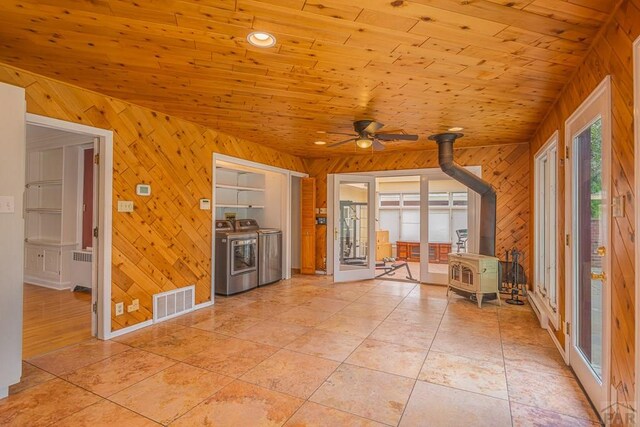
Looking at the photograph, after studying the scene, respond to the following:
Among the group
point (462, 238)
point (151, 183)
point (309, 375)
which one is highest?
point (151, 183)

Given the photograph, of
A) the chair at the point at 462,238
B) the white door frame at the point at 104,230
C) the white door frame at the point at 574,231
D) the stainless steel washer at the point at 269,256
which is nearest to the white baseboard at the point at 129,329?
the white door frame at the point at 104,230

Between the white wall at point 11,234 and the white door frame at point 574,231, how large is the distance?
12.6 ft

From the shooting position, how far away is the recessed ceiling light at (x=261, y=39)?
2.16 m

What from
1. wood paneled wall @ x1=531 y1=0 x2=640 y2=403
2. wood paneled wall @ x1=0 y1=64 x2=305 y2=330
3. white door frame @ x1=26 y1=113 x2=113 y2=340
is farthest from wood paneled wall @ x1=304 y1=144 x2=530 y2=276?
white door frame @ x1=26 y1=113 x2=113 y2=340

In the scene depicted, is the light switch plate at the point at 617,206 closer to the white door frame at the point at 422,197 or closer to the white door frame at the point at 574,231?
the white door frame at the point at 574,231

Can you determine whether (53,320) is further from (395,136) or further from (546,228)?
(546,228)

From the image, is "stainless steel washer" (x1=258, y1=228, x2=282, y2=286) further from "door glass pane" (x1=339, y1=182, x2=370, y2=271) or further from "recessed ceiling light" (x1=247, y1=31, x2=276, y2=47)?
"recessed ceiling light" (x1=247, y1=31, x2=276, y2=47)

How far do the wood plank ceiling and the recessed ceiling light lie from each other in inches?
2.2

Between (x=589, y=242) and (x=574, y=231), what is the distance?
256mm

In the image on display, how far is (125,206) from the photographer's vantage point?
347 cm

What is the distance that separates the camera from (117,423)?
79.7 inches

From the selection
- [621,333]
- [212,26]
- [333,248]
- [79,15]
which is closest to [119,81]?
[79,15]

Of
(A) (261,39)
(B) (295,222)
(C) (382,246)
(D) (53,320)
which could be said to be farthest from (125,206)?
(C) (382,246)

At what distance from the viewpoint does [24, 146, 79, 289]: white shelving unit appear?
554 centimetres
